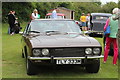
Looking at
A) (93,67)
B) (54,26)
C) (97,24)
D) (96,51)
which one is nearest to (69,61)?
(96,51)

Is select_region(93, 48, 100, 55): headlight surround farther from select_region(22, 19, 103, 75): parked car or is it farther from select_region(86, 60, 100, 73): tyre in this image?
select_region(86, 60, 100, 73): tyre

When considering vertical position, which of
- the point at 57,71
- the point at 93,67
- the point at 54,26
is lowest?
the point at 57,71

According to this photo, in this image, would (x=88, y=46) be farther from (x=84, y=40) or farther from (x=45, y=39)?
(x=45, y=39)

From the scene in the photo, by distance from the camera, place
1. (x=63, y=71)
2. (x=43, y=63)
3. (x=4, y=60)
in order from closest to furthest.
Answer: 1. (x=43, y=63)
2. (x=63, y=71)
3. (x=4, y=60)

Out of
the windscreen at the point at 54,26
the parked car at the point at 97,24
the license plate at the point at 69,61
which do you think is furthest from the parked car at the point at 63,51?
the parked car at the point at 97,24

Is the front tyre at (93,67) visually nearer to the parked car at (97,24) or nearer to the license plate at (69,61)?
the license plate at (69,61)

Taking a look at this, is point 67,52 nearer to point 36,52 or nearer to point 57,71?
point 36,52

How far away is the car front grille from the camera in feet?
19.5

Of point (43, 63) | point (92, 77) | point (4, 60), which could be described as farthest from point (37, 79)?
point (4, 60)

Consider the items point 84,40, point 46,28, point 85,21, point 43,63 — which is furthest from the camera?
point 85,21

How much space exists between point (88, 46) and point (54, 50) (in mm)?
792

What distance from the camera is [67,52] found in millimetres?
5996

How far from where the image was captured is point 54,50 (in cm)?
595

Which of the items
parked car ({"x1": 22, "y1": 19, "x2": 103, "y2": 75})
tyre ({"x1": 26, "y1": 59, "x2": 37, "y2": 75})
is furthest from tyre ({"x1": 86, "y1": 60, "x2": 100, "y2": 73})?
tyre ({"x1": 26, "y1": 59, "x2": 37, "y2": 75})
